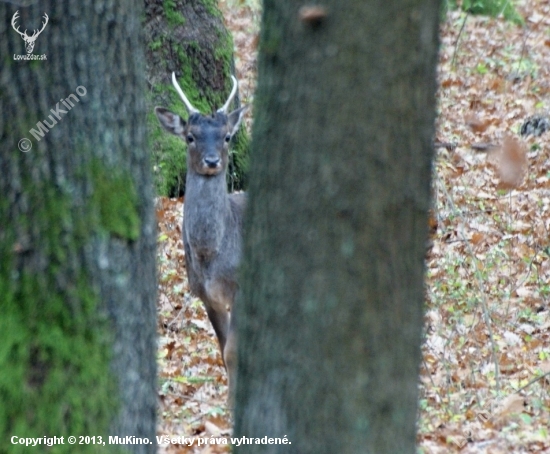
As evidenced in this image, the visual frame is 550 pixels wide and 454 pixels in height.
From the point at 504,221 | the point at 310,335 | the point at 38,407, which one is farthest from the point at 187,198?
the point at 310,335

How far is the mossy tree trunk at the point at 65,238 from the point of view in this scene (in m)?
4.50

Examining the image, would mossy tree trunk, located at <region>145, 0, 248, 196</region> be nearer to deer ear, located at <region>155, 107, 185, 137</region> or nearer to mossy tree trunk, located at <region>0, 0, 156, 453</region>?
deer ear, located at <region>155, 107, 185, 137</region>

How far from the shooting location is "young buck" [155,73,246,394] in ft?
27.9

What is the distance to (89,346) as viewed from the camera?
14.9 ft

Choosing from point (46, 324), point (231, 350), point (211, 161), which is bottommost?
point (231, 350)

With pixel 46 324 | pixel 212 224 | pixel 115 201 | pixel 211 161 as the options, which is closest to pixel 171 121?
pixel 211 161

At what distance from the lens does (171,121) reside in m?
9.23

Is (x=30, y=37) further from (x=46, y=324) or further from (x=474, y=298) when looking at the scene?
(x=474, y=298)

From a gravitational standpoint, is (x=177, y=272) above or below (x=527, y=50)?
below

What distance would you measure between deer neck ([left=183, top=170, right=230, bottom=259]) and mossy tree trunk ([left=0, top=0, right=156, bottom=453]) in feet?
12.9

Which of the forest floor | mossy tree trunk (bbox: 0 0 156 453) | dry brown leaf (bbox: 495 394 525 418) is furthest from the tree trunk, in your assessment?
dry brown leaf (bbox: 495 394 525 418)

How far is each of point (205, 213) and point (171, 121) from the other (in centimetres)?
99

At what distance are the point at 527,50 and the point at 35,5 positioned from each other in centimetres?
1377

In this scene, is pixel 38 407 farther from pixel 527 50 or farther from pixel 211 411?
pixel 527 50
